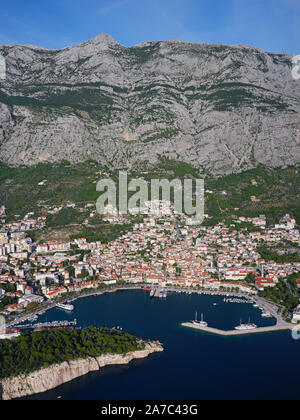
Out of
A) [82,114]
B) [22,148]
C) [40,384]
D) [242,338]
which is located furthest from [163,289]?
[82,114]

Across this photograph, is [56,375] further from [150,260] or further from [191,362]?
[150,260]

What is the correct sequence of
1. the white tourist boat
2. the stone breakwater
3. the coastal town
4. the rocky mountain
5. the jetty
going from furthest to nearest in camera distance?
the rocky mountain < the coastal town < the white tourist boat < the jetty < the stone breakwater

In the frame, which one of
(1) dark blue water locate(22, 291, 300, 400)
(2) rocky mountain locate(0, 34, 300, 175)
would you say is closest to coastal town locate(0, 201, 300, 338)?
(1) dark blue water locate(22, 291, 300, 400)

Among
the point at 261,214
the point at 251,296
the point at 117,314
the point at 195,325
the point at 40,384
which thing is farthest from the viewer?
the point at 261,214

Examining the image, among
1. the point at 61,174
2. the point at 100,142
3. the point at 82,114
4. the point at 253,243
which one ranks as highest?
the point at 82,114

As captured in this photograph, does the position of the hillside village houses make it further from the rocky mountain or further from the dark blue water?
the rocky mountain

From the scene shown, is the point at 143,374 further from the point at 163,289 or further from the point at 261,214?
the point at 261,214

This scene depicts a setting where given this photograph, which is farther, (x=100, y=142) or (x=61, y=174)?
(x=100, y=142)

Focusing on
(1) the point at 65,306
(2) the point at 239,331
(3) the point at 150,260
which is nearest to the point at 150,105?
(3) the point at 150,260
